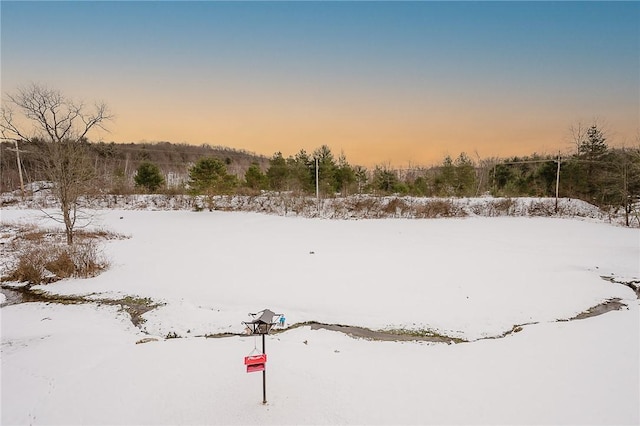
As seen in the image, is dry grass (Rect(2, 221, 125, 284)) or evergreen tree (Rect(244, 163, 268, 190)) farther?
evergreen tree (Rect(244, 163, 268, 190))

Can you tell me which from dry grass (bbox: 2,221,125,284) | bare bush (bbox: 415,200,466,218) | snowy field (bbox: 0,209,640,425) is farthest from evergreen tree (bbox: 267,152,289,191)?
dry grass (bbox: 2,221,125,284)

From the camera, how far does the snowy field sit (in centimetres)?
346

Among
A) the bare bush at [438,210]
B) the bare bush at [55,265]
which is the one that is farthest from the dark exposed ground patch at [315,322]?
the bare bush at [438,210]

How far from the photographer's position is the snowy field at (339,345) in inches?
136

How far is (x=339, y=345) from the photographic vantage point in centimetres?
489

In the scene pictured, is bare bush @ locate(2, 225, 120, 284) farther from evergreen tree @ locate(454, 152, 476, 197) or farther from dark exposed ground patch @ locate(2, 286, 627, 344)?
evergreen tree @ locate(454, 152, 476, 197)

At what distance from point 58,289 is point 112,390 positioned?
5.25 meters

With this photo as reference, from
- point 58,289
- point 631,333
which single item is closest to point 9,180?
point 58,289

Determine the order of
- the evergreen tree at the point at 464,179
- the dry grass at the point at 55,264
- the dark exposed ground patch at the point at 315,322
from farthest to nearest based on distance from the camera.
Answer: the evergreen tree at the point at 464,179, the dry grass at the point at 55,264, the dark exposed ground patch at the point at 315,322

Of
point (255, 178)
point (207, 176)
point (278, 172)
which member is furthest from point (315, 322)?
point (255, 178)

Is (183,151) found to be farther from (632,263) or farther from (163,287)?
(632,263)

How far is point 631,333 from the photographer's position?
5.18 meters

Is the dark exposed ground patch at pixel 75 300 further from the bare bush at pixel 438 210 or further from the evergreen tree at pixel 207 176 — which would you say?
the bare bush at pixel 438 210

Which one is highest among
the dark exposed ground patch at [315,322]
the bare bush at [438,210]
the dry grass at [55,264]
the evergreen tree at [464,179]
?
the evergreen tree at [464,179]
